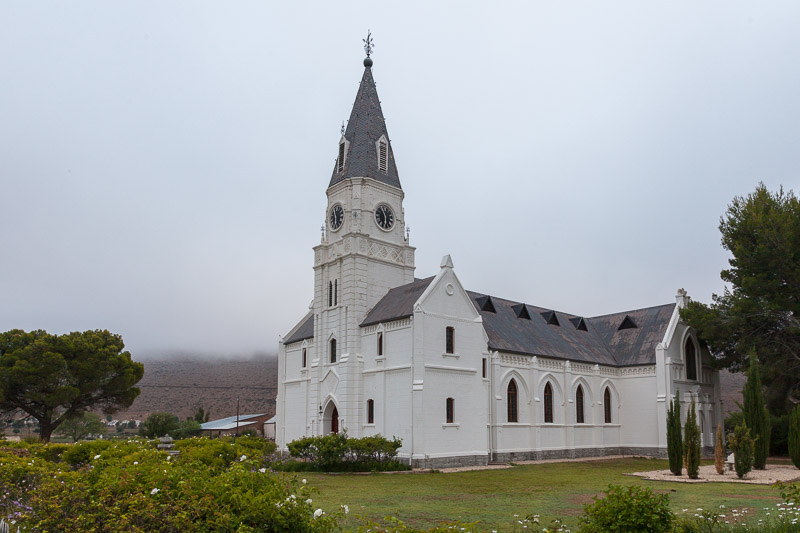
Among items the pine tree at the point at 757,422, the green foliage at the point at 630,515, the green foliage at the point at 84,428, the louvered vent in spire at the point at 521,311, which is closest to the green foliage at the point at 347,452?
the pine tree at the point at 757,422

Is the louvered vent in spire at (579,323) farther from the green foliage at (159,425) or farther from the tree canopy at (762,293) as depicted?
the green foliage at (159,425)

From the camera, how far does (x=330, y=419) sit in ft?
123

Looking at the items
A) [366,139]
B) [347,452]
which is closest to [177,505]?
[347,452]

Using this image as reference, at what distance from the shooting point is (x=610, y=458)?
4169 cm

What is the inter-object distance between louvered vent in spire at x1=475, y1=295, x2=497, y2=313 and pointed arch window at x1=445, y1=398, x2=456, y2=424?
980 centimetres

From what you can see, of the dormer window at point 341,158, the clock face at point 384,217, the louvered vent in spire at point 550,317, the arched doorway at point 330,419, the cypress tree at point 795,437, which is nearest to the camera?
the cypress tree at point 795,437

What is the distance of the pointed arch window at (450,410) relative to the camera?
33106 mm

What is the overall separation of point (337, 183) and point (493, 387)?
52.8 feet

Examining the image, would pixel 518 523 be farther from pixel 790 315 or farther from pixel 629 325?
pixel 629 325

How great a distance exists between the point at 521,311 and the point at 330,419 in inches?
641

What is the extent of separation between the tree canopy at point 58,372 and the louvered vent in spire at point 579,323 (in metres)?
36.5

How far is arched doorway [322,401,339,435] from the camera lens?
121 ft

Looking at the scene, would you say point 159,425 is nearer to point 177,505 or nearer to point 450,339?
point 450,339

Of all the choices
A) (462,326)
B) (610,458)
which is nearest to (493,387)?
(462,326)
